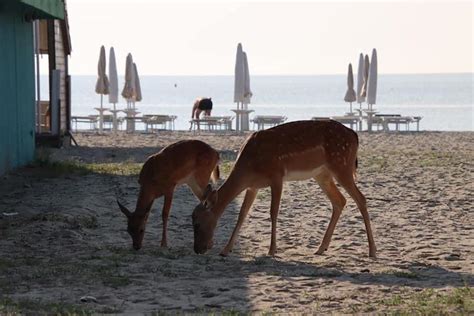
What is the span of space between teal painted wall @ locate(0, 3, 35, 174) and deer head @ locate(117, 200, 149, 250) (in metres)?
6.76

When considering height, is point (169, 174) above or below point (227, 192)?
above

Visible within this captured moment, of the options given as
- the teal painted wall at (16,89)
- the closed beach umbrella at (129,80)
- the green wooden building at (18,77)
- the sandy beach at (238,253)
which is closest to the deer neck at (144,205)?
the sandy beach at (238,253)

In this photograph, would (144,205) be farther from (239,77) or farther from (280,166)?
(239,77)

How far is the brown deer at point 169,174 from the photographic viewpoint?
11141 millimetres

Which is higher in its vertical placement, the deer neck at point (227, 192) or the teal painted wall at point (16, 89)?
the teal painted wall at point (16, 89)

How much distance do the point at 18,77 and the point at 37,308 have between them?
1113 centimetres

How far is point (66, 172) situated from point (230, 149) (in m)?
7.21

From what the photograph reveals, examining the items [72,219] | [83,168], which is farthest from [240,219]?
[83,168]

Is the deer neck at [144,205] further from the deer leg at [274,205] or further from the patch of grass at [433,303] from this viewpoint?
the patch of grass at [433,303]

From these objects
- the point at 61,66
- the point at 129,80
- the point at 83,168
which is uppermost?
the point at 61,66

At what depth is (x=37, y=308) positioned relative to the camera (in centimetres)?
810

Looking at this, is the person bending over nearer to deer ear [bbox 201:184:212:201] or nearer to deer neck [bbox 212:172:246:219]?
deer neck [bbox 212:172:246:219]

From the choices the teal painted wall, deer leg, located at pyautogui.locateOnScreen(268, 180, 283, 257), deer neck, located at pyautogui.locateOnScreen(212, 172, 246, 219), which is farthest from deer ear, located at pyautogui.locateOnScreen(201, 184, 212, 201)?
the teal painted wall

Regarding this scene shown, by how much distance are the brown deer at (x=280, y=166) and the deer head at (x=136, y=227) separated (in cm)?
61
